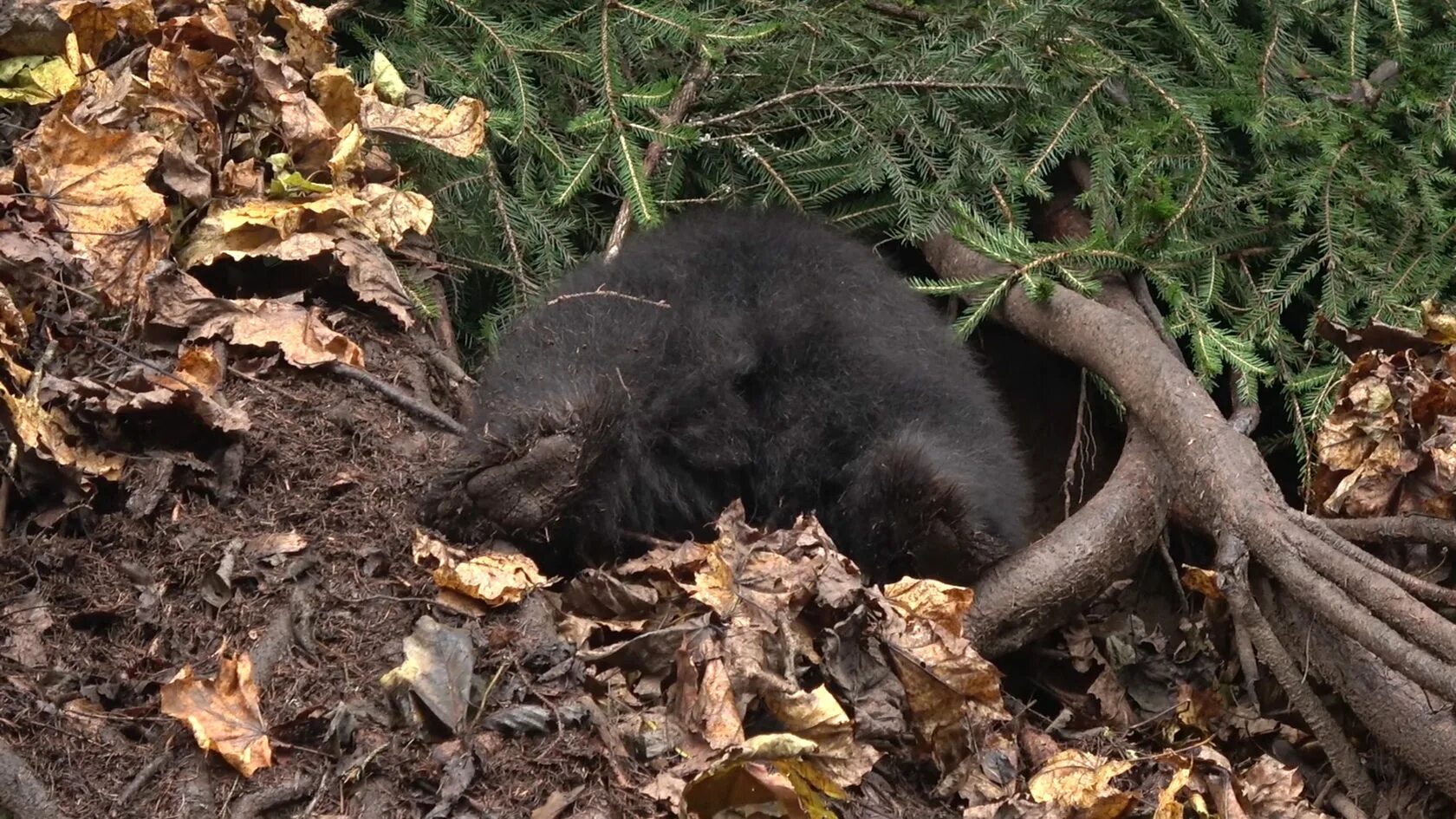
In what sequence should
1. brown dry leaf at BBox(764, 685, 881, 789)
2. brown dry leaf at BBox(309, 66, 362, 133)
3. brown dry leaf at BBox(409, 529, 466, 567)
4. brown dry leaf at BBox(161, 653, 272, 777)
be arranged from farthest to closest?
brown dry leaf at BBox(309, 66, 362, 133) < brown dry leaf at BBox(409, 529, 466, 567) < brown dry leaf at BBox(764, 685, 881, 789) < brown dry leaf at BBox(161, 653, 272, 777)

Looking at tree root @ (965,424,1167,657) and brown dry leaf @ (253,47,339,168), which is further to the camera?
brown dry leaf @ (253,47,339,168)

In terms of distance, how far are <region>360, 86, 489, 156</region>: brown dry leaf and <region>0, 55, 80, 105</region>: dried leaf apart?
707mm

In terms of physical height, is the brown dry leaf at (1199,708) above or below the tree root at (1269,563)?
below

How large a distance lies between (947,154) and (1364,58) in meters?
1.20

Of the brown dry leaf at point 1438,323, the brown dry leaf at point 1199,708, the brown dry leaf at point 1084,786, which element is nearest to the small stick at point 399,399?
the brown dry leaf at point 1084,786

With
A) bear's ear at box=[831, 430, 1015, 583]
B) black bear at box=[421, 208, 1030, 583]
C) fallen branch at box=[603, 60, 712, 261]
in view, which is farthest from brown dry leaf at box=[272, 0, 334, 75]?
bear's ear at box=[831, 430, 1015, 583]

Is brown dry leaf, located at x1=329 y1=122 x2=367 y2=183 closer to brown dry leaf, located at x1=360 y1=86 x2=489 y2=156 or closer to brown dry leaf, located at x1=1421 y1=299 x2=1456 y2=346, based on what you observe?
brown dry leaf, located at x1=360 y1=86 x2=489 y2=156

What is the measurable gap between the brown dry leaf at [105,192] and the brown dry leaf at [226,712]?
3.43 feet

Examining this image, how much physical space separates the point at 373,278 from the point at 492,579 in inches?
42.4

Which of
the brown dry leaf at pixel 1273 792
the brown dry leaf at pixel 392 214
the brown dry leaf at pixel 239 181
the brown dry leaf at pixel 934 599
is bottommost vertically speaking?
the brown dry leaf at pixel 1273 792

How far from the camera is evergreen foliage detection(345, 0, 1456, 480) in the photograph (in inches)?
144

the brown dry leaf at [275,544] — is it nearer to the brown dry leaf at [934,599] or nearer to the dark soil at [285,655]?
the dark soil at [285,655]

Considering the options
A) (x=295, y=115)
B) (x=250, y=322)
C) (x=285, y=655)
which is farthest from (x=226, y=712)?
(x=295, y=115)

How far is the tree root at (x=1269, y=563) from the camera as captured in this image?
8.80 ft
